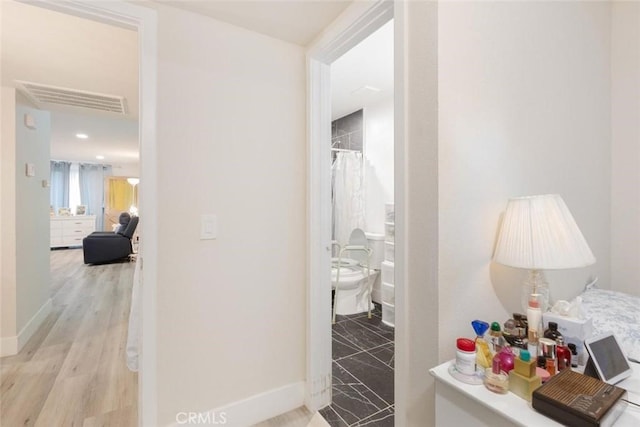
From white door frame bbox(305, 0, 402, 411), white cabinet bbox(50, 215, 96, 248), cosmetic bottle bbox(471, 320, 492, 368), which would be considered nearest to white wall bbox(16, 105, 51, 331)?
white door frame bbox(305, 0, 402, 411)

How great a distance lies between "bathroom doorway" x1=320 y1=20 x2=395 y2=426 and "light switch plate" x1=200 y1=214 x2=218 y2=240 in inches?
49.2

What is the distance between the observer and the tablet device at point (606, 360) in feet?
2.74

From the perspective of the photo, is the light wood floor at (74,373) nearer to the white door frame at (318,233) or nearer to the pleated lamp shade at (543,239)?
the white door frame at (318,233)

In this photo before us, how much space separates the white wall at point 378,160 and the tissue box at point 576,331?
240cm

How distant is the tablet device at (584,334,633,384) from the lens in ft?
2.74

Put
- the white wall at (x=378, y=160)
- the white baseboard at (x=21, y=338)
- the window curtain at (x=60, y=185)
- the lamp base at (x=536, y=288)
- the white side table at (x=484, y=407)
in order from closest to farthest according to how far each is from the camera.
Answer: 1. the white side table at (x=484, y=407)
2. the lamp base at (x=536, y=288)
3. the white baseboard at (x=21, y=338)
4. the white wall at (x=378, y=160)
5. the window curtain at (x=60, y=185)

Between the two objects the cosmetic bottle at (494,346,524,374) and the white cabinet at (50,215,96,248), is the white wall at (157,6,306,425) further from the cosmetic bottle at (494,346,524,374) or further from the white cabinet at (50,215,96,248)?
the white cabinet at (50,215,96,248)

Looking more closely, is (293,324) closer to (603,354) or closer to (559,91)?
(603,354)

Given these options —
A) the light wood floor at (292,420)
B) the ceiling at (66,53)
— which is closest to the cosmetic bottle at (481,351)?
the light wood floor at (292,420)

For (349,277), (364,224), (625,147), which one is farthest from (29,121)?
(625,147)

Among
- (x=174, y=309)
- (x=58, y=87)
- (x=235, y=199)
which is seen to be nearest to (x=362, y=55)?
(x=235, y=199)

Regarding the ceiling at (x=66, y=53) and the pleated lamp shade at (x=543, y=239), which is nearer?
the pleated lamp shade at (x=543, y=239)

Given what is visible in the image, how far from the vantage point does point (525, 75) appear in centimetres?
121

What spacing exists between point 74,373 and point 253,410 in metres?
1.54
